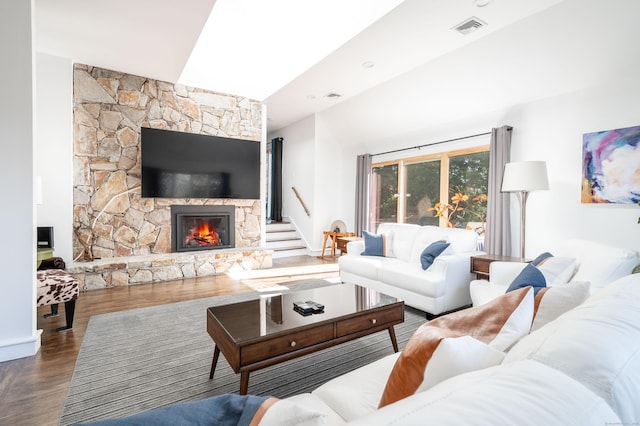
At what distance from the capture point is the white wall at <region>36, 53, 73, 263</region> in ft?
13.0

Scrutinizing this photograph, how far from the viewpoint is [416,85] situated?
4.49 m

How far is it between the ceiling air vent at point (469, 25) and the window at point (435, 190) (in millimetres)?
1747

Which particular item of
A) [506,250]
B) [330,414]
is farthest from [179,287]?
[506,250]

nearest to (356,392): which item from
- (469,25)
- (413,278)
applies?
(413,278)

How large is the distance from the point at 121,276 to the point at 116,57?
2861 mm

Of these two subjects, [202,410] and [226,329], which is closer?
[202,410]

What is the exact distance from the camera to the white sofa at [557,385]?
433 millimetres

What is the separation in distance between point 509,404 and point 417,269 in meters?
3.02

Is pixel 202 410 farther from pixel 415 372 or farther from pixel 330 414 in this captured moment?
pixel 330 414

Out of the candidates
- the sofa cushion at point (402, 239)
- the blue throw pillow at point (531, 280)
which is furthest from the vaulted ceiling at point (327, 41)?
the blue throw pillow at point (531, 280)

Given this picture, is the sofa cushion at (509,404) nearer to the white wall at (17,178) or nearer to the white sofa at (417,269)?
the white sofa at (417,269)

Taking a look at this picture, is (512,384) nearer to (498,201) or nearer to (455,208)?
(498,201)

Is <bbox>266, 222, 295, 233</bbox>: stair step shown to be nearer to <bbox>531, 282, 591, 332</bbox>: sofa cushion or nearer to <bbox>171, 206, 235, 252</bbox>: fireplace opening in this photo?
<bbox>171, 206, 235, 252</bbox>: fireplace opening

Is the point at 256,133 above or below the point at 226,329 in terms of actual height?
above
